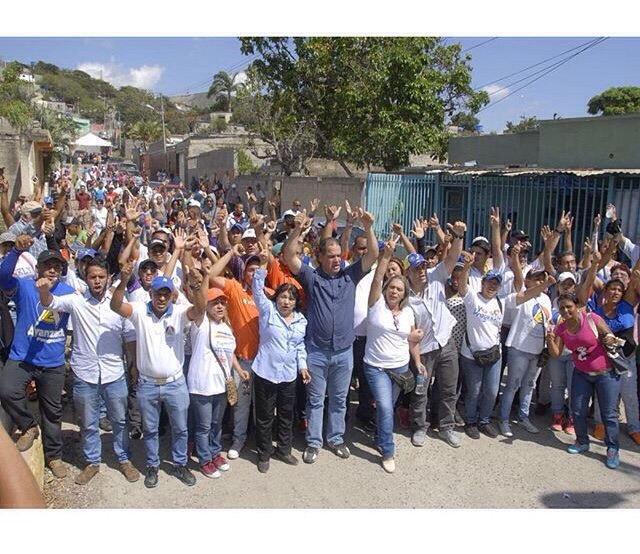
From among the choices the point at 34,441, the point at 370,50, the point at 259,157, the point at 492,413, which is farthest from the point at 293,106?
the point at 34,441

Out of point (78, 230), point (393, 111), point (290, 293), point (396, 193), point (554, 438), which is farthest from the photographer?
point (393, 111)

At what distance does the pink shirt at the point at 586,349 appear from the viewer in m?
4.74

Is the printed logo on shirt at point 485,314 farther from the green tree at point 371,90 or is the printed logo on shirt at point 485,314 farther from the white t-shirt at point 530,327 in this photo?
the green tree at point 371,90

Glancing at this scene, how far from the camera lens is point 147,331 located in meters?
4.22

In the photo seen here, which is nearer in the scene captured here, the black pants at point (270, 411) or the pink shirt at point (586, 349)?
the black pants at point (270, 411)

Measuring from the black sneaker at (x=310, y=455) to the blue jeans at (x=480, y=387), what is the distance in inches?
60.4

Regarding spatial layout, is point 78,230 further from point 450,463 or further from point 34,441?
point 450,463

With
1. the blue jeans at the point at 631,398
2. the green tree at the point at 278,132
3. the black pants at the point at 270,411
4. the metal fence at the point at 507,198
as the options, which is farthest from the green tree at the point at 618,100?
the black pants at the point at 270,411

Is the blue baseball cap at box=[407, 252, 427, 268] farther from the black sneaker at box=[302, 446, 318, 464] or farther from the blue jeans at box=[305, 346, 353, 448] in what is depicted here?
the black sneaker at box=[302, 446, 318, 464]

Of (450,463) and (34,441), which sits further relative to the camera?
(450,463)

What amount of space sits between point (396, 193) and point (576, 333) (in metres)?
9.92

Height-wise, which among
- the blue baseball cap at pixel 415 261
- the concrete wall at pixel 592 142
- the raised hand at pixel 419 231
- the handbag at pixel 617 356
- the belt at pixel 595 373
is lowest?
the belt at pixel 595 373

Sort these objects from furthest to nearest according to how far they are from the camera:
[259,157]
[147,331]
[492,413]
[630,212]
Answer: [259,157] → [630,212] → [492,413] → [147,331]

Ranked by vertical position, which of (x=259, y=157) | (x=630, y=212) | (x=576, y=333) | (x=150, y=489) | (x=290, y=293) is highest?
(x=259, y=157)
